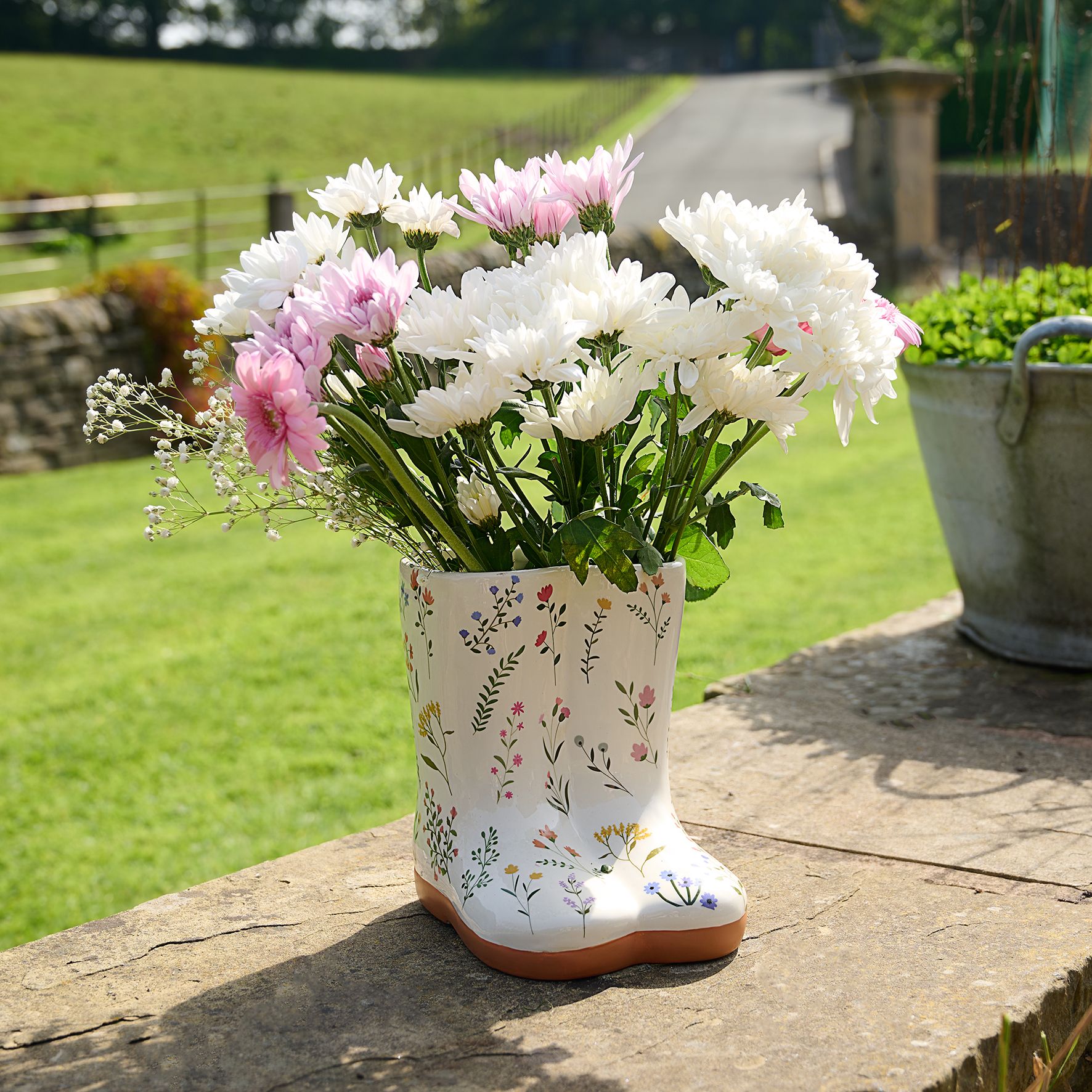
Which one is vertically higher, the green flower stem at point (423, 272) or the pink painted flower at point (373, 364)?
the green flower stem at point (423, 272)

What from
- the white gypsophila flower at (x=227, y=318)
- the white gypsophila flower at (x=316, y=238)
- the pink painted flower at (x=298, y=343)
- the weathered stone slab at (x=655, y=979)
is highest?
the white gypsophila flower at (x=316, y=238)

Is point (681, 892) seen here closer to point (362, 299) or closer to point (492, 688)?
point (492, 688)

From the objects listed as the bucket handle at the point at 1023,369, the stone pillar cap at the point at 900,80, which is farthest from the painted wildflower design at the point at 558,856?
the stone pillar cap at the point at 900,80

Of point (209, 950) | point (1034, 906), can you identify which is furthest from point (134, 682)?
point (1034, 906)

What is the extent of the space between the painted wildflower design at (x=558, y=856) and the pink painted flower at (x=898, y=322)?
0.72 metres

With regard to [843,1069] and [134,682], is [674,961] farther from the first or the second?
[134,682]

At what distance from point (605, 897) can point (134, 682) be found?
3070mm

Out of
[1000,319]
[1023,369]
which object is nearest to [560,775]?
[1023,369]

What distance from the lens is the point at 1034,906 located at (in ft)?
5.48

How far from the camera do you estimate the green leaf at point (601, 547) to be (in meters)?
1.36

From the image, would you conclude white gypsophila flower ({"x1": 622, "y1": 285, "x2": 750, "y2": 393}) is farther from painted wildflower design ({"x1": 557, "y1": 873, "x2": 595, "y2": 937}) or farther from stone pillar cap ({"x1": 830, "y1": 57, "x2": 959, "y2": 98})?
stone pillar cap ({"x1": 830, "y1": 57, "x2": 959, "y2": 98})

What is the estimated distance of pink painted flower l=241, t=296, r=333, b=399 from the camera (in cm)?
125

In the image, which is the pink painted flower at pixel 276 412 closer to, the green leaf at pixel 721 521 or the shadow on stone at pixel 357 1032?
the green leaf at pixel 721 521

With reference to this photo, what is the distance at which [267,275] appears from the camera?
4.54ft
